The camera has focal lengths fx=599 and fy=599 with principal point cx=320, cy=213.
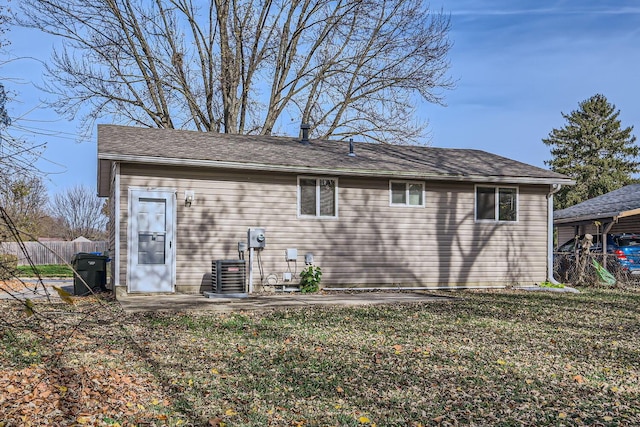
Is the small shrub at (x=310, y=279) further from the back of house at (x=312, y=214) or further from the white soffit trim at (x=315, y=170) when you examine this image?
the white soffit trim at (x=315, y=170)

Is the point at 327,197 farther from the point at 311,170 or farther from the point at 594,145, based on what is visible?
A: the point at 594,145

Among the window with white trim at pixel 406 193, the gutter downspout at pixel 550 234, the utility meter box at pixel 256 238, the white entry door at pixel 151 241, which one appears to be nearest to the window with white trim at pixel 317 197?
the utility meter box at pixel 256 238

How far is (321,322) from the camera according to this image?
8492 millimetres

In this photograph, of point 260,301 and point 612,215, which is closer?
point 260,301

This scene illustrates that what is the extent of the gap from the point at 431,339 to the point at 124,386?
3.81 m

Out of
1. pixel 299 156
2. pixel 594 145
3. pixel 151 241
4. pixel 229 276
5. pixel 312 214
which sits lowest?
pixel 229 276

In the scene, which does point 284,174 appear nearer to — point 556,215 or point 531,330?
point 531,330

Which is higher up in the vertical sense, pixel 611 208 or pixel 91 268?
pixel 611 208

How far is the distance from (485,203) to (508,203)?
2.05 ft

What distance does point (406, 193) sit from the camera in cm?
1391

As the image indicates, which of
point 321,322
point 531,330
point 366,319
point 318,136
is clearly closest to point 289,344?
point 321,322

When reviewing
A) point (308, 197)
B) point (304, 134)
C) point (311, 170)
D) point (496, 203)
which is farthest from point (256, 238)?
point (496, 203)

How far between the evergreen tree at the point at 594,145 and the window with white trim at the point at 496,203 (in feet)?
104

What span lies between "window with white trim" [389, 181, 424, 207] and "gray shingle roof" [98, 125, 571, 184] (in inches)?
15.3
